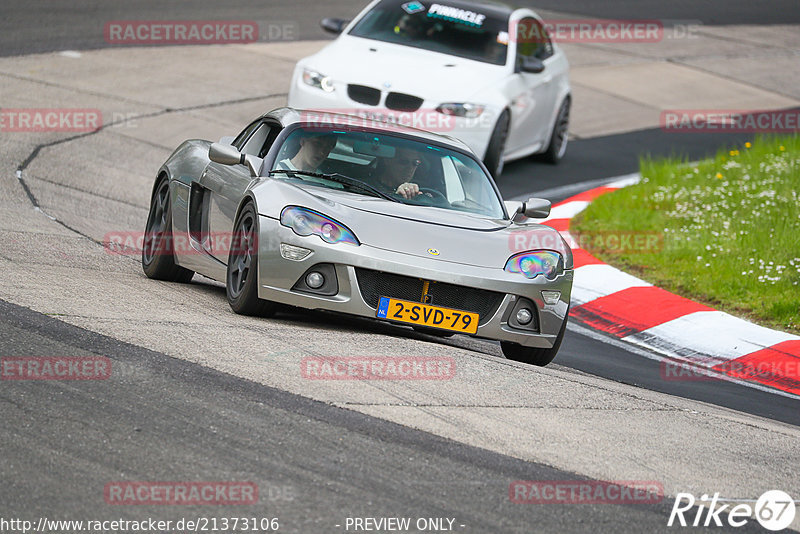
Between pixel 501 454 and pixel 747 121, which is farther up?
pixel 501 454

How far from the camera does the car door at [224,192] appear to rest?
799 centimetres

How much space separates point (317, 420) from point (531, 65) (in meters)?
9.51

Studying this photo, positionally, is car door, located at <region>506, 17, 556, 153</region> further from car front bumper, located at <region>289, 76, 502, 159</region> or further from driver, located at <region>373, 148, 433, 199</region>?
driver, located at <region>373, 148, 433, 199</region>

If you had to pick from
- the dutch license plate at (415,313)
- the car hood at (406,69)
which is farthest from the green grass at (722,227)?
the dutch license plate at (415,313)

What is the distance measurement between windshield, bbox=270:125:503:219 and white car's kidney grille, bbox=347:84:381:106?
15.0ft

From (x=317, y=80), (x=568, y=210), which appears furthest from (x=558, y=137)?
A: (x=317, y=80)

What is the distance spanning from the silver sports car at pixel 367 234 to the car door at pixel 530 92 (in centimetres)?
546

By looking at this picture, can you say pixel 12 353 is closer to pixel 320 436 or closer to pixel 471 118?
pixel 320 436

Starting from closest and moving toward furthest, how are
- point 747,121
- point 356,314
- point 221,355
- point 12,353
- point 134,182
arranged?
point 12,353 → point 221,355 → point 356,314 → point 134,182 → point 747,121

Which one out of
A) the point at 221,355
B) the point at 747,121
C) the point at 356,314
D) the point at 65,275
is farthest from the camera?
the point at 747,121

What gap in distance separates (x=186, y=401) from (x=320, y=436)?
0.63 m

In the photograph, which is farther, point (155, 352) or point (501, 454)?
point (155, 352)

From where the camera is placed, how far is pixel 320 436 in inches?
209

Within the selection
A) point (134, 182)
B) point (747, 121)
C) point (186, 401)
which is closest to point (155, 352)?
point (186, 401)
